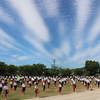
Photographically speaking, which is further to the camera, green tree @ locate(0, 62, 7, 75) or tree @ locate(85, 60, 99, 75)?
tree @ locate(85, 60, 99, 75)

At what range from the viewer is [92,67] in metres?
74.0

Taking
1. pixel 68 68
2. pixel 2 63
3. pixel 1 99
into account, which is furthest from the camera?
pixel 68 68

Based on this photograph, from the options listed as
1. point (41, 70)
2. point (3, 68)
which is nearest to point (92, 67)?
point (41, 70)

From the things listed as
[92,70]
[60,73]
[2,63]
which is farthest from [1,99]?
[92,70]

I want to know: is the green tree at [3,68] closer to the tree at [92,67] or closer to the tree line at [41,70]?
the tree line at [41,70]

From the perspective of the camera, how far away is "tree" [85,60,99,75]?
7400cm

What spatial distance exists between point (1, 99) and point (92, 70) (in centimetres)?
6840

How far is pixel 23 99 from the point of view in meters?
11.5

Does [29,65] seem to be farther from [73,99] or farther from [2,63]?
[73,99]

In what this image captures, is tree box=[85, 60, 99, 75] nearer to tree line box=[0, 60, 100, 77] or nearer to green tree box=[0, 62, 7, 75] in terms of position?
tree line box=[0, 60, 100, 77]

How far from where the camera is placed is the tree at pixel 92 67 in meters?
74.0

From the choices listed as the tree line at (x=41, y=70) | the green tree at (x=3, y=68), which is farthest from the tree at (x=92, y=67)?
the green tree at (x=3, y=68)

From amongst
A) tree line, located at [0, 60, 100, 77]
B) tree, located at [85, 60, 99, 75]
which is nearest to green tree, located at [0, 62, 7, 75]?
tree line, located at [0, 60, 100, 77]

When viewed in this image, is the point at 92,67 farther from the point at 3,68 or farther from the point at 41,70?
the point at 3,68
